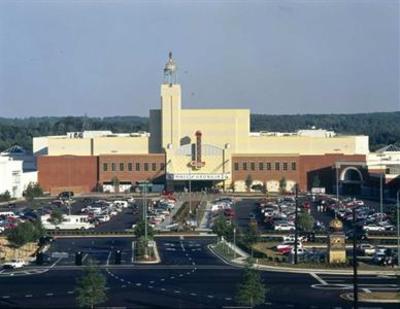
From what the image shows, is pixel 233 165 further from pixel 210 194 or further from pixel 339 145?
pixel 339 145

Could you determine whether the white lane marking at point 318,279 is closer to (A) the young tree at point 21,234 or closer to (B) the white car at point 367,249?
(B) the white car at point 367,249

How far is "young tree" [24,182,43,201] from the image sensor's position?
215 ft

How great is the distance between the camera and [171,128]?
7419 centimetres

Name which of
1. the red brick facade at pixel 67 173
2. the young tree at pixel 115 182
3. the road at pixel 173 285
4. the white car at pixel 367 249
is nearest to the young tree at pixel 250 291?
the road at pixel 173 285

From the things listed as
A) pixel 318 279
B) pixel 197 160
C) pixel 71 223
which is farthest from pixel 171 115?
pixel 318 279

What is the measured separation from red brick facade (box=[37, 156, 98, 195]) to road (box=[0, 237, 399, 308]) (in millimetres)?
36901

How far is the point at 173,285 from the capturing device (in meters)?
29.4

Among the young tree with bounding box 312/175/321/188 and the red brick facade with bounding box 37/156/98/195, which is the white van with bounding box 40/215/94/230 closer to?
the red brick facade with bounding box 37/156/98/195

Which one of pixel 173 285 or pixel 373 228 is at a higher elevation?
pixel 373 228

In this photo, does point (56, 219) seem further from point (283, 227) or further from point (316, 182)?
point (316, 182)

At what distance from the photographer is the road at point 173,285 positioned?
86.3 ft

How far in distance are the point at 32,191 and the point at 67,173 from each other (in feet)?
25.1

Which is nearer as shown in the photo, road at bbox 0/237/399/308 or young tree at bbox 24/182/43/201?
road at bbox 0/237/399/308

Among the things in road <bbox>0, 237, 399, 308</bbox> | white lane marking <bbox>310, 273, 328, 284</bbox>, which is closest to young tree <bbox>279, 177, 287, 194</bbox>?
road <bbox>0, 237, 399, 308</bbox>
